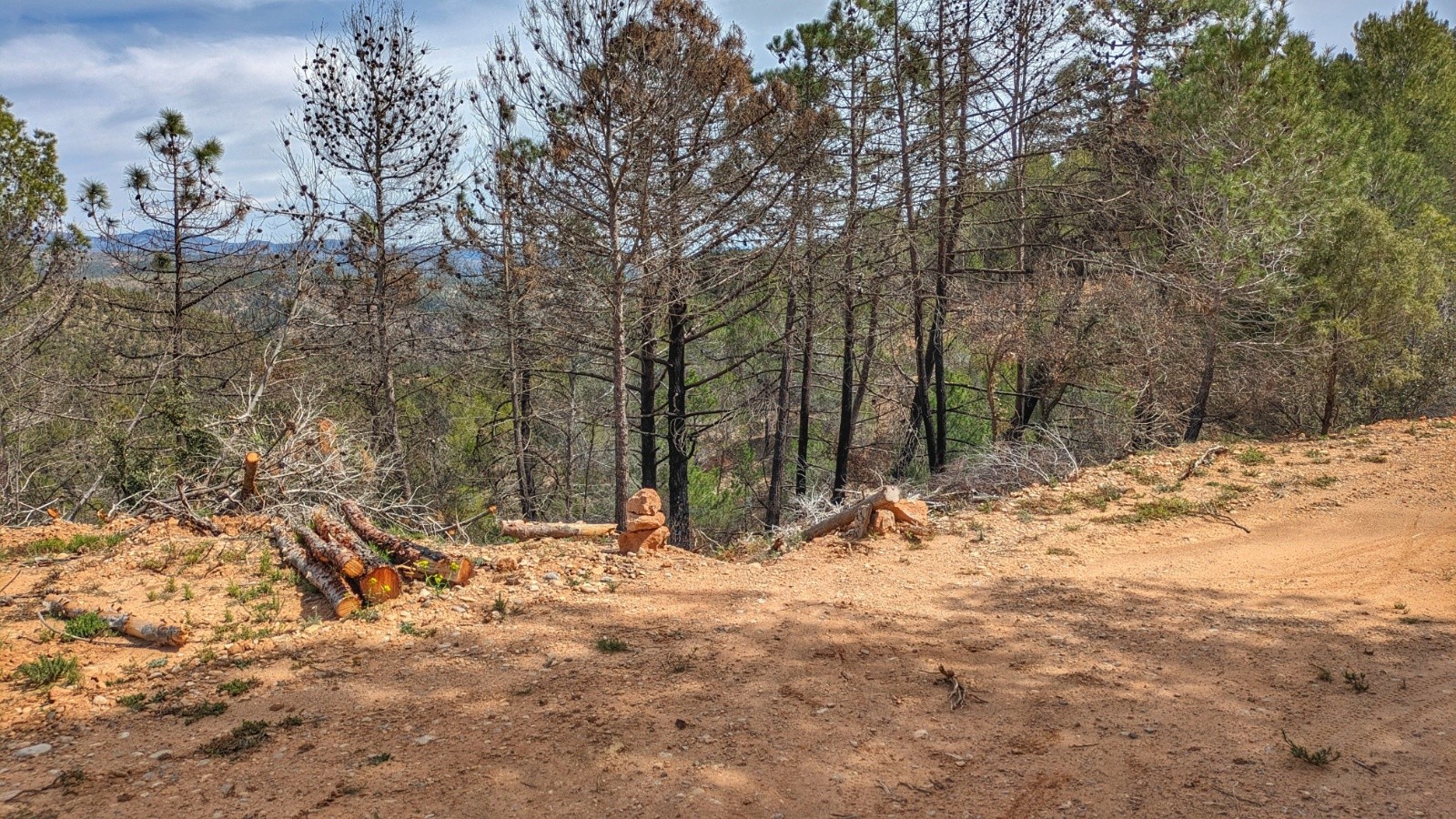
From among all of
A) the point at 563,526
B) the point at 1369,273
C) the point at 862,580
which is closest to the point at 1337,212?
the point at 1369,273

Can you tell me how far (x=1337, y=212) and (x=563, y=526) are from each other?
11.7 metres

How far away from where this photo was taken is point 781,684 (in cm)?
456

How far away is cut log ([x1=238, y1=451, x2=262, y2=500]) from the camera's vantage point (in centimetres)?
827

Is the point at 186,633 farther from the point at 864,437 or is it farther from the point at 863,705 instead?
the point at 864,437

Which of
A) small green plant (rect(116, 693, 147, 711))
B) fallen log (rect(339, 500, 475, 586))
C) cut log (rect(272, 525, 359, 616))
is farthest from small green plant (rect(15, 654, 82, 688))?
fallen log (rect(339, 500, 475, 586))

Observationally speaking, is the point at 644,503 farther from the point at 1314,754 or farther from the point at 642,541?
the point at 1314,754

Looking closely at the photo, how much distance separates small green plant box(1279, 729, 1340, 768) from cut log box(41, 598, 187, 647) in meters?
6.41

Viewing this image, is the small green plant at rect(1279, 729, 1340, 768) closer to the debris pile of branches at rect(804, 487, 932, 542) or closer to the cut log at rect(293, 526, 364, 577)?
the debris pile of branches at rect(804, 487, 932, 542)

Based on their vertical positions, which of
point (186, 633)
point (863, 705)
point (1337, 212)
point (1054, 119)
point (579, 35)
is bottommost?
point (863, 705)

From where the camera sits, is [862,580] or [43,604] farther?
[862,580]

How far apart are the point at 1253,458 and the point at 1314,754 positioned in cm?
753

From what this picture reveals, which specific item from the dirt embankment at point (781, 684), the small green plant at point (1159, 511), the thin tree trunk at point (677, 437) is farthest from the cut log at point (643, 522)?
the thin tree trunk at point (677, 437)

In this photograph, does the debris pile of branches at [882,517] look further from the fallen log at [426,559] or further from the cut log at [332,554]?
the cut log at [332,554]

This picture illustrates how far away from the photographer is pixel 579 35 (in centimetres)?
852
